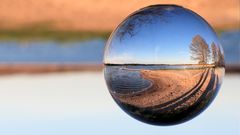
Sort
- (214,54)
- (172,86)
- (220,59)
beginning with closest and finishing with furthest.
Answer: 1. (172,86)
2. (214,54)
3. (220,59)

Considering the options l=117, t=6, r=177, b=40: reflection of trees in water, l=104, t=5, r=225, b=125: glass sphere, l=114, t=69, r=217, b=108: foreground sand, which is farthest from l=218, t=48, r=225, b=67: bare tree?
l=117, t=6, r=177, b=40: reflection of trees in water

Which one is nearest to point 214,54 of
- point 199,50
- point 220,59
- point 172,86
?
point 220,59

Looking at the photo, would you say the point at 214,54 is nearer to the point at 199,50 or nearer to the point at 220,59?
the point at 220,59

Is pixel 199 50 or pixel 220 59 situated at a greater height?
pixel 199 50

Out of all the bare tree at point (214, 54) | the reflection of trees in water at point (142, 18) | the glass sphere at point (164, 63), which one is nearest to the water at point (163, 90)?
the glass sphere at point (164, 63)

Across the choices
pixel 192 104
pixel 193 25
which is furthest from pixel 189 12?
pixel 192 104

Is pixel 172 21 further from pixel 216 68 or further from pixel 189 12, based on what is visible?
pixel 216 68

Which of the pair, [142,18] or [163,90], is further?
[142,18]
